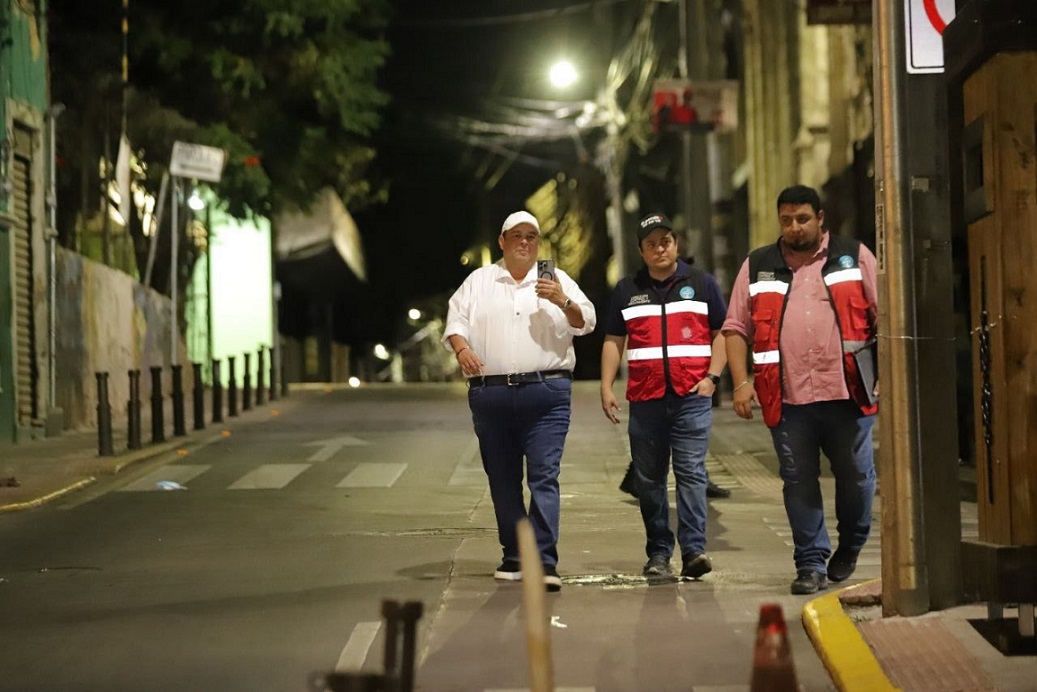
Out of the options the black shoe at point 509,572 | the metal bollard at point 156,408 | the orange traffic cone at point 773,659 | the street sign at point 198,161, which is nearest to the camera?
the orange traffic cone at point 773,659

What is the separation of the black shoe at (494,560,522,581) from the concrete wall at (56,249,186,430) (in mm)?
13721

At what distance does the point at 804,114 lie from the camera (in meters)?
28.2

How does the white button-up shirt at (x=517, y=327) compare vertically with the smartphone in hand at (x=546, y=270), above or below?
below

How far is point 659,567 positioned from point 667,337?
1220mm

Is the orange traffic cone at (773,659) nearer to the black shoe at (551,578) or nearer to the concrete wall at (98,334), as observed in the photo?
the black shoe at (551,578)

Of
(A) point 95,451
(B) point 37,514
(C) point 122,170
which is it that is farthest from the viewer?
(C) point 122,170

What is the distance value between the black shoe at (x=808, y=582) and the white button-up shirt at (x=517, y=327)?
1.62 m

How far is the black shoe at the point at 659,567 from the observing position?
9312mm

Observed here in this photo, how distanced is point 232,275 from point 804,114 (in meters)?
12.0

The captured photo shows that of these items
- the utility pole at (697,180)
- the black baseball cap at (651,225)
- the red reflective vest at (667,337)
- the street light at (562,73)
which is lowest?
the red reflective vest at (667,337)

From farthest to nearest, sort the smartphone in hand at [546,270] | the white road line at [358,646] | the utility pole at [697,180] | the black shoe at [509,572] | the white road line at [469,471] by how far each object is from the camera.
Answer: the utility pole at [697,180] < the white road line at [469,471] < the black shoe at [509,572] < the smartphone in hand at [546,270] < the white road line at [358,646]

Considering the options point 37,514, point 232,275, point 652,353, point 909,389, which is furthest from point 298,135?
point 909,389

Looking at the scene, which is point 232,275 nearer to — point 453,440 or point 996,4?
point 453,440

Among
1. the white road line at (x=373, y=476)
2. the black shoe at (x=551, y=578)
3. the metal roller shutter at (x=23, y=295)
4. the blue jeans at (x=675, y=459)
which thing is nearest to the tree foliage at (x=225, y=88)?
the metal roller shutter at (x=23, y=295)
